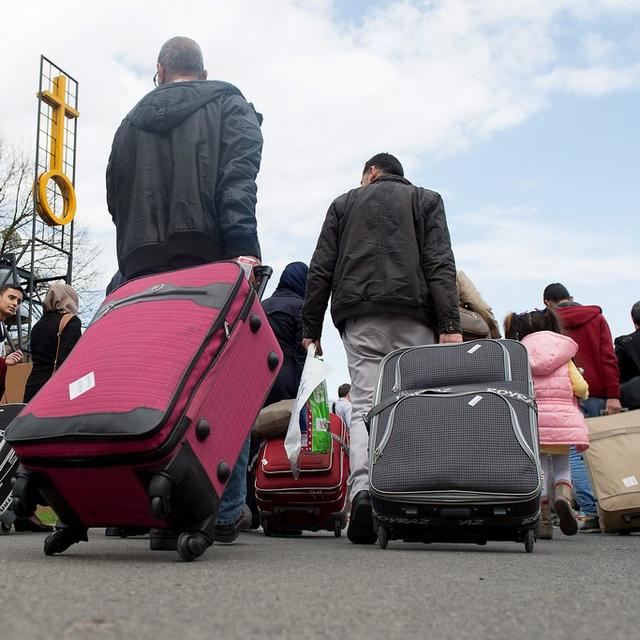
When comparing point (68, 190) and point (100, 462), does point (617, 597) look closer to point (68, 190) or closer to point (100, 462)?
point (100, 462)

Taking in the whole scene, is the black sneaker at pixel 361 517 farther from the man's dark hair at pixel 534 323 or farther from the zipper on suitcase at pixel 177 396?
the man's dark hair at pixel 534 323

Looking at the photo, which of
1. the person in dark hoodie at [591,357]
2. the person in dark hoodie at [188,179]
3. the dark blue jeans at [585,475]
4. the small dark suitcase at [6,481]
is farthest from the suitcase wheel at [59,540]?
the dark blue jeans at [585,475]

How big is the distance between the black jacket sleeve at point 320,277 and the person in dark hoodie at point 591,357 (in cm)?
266

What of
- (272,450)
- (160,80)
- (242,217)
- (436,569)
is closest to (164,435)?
(436,569)

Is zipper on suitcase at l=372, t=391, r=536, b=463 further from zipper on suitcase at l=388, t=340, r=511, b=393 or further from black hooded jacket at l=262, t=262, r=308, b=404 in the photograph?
black hooded jacket at l=262, t=262, r=308, b=404

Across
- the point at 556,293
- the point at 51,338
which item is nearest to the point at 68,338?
the point at 51,338

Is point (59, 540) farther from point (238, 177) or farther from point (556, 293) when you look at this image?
point (556, 293)

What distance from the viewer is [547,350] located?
20.3 feet

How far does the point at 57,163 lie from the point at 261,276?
2282cm

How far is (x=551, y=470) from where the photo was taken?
6.09m

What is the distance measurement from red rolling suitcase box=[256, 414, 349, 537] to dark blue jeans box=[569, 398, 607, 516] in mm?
2454

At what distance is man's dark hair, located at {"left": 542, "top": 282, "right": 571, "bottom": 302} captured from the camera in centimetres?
771

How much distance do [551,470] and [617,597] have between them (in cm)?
370

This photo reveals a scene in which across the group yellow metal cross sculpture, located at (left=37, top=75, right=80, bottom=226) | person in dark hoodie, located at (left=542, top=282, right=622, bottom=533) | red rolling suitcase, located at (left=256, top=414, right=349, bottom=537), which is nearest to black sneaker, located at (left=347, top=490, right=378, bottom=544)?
red rolling suitcase, located at (left=256, top=414, right=349, bottom=537)
